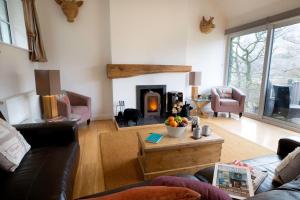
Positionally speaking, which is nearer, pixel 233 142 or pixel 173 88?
pixel 233 142

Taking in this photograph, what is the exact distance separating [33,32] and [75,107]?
1.52 metres

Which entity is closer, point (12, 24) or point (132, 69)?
point (12, 24)

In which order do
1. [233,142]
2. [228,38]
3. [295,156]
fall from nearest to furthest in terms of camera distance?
1. [295,156]
2. [233,142]
3. [228,38]

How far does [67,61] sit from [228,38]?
4.21 metres

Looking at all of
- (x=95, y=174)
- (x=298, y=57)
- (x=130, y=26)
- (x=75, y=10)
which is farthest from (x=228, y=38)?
(x=95, y=174)

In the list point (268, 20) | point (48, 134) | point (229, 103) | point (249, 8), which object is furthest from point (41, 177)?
point (249, 8)

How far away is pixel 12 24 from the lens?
2.69 metres

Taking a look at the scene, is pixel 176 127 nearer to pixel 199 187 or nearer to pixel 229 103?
pixel 199 187

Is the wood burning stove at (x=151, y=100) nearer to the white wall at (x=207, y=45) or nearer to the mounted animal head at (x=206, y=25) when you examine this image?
the white wall at (x=207, y=45)

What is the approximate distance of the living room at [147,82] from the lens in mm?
2033

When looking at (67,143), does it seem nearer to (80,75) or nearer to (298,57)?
(80,75)

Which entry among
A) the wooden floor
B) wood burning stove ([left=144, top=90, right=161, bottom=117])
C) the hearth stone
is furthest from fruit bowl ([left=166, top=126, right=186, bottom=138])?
wood burning stove ([left=144, top=90, right=161, bottom=117])

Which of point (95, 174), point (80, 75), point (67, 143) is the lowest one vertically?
point (95, 174)

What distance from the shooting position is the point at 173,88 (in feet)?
14.6
